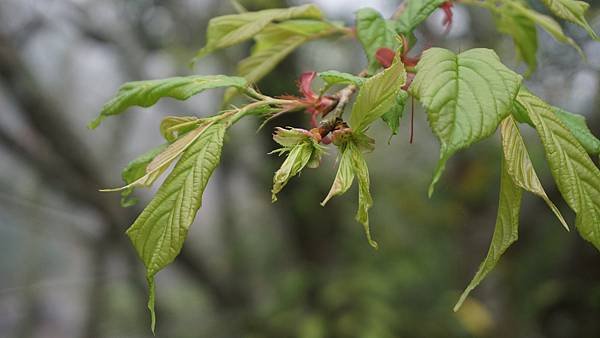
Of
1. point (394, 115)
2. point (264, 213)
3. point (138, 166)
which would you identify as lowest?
point (264, 213)

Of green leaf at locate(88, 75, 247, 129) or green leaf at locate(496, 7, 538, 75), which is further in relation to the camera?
green leaf at locate(496, 7, 538, 75)

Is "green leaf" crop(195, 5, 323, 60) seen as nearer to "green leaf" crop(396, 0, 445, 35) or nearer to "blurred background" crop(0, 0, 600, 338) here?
"green leaf" crop(396, 0, 445, 35)

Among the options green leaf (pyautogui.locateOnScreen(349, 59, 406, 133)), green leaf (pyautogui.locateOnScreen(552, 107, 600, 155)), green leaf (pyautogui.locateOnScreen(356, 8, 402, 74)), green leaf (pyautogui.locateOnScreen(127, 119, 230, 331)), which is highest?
green leaf (pyautogui.locateOnScreen(349, 59, 406, 133))

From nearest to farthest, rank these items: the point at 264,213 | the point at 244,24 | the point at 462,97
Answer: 1. the point at 462,97
2. the point at 244,24
3. the point at 264,213

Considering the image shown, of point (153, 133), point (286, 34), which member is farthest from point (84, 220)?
point (286, 34)

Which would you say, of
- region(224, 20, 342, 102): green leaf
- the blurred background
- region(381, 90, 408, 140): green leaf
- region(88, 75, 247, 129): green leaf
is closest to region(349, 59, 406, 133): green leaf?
region(381, 90, 408, 140): green leaf

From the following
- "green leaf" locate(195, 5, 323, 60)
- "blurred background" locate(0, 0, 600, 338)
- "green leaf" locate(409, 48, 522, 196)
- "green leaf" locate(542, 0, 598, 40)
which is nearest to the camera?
"green leaf" locate(409, 48, 522, 196)

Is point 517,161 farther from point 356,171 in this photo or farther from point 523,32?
point 523,32

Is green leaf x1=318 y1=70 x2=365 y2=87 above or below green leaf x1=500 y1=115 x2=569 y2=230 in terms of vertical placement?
above

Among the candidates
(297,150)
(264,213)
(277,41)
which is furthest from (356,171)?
(264,213)
